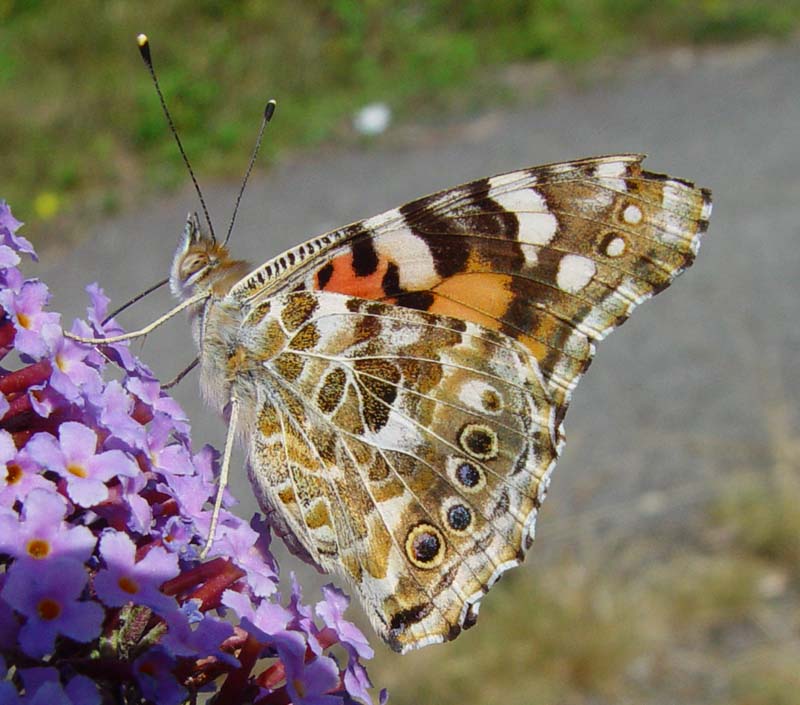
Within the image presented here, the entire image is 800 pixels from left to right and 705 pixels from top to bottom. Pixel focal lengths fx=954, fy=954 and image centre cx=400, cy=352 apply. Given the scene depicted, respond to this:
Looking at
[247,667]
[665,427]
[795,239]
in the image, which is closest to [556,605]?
[665,427]

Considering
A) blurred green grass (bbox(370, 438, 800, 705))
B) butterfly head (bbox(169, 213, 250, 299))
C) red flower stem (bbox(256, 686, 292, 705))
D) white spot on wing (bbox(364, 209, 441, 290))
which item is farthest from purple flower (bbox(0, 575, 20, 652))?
blurred green grass (bbox(370, 438, 800, 705))

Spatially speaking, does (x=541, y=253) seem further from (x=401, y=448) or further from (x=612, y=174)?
(x=401, y=448)

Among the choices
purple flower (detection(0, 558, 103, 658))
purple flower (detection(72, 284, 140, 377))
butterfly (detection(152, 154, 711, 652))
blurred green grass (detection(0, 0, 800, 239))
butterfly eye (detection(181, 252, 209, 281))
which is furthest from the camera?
blurred green grass (detection(0, 0, 800, 239))

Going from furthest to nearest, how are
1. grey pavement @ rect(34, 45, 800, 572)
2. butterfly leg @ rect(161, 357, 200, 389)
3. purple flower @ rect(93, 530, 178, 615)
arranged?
1. grey pavement @ rect(34, 45, 800, 572)
2. butterfly leg @ rect(161, 357, 200, 389)
3. purple flower @ rect(93, 530, 178, 615)

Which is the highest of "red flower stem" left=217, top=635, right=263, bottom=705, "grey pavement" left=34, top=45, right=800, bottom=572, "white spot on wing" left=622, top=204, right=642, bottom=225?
"grey pavement" left=34, top=45, right=800, bottom=572

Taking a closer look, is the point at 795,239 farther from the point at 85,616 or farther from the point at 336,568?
the point at 85,616

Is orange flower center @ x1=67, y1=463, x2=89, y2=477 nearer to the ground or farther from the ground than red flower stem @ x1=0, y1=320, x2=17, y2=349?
nearer to the ground

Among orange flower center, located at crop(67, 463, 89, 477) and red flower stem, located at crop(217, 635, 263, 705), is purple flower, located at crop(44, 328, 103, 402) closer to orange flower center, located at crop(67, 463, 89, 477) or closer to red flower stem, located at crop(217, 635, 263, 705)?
orange flower center, located at crop(67, 463, 89, 477)

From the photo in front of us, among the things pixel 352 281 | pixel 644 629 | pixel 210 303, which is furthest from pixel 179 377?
pixel 644 629

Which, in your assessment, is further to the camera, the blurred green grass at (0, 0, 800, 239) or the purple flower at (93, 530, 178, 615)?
the blurred green grass at (0, 0, 800, 239)
